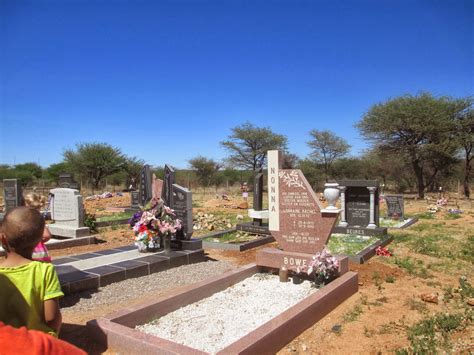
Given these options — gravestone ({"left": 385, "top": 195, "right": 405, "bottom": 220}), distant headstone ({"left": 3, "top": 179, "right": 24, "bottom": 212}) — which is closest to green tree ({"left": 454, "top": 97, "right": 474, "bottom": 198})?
gravestone ({"left": 385, "top": 195, "right": 405, "bottom": 220})

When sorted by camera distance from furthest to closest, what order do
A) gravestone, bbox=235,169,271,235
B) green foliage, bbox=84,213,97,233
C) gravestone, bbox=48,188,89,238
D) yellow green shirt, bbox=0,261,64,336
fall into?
green foliage, bbox=84,213,97,233
gravestone, bbox=235,169,271,235
gravestone, bbox=48,188,89,238
yellow green shirt, bbox=0,261,64,336

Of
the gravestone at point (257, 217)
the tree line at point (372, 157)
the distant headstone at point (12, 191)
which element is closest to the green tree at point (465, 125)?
the tree line at point (372, 157)

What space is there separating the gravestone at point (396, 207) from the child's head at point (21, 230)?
46.3 ft

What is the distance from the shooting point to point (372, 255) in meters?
8.25

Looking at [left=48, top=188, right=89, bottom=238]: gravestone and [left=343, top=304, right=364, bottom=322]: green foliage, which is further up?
[left=48, top=188, right=89, bottom=238]: gravestone

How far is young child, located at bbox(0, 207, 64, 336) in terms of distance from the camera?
2.04m

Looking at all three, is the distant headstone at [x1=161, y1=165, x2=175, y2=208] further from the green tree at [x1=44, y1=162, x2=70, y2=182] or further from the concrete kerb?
the green tree at [x1=44, y1=162, x2=70, y2=182]

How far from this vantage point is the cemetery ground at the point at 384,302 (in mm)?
3973

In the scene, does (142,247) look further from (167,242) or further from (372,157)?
(372,157)

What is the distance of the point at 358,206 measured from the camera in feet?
39.6

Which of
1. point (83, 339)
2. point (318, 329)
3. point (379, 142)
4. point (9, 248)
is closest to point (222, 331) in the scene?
point (318, 329)

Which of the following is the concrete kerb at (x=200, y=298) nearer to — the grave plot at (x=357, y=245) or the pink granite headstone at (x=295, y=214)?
the pink granite headstone at (x=295, y=214)

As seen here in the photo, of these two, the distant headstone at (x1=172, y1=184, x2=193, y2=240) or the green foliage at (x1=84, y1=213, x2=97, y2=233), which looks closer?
the distant headstone at (x1=172, y1=184, x2=193, y2=240)

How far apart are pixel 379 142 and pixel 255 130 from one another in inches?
571
